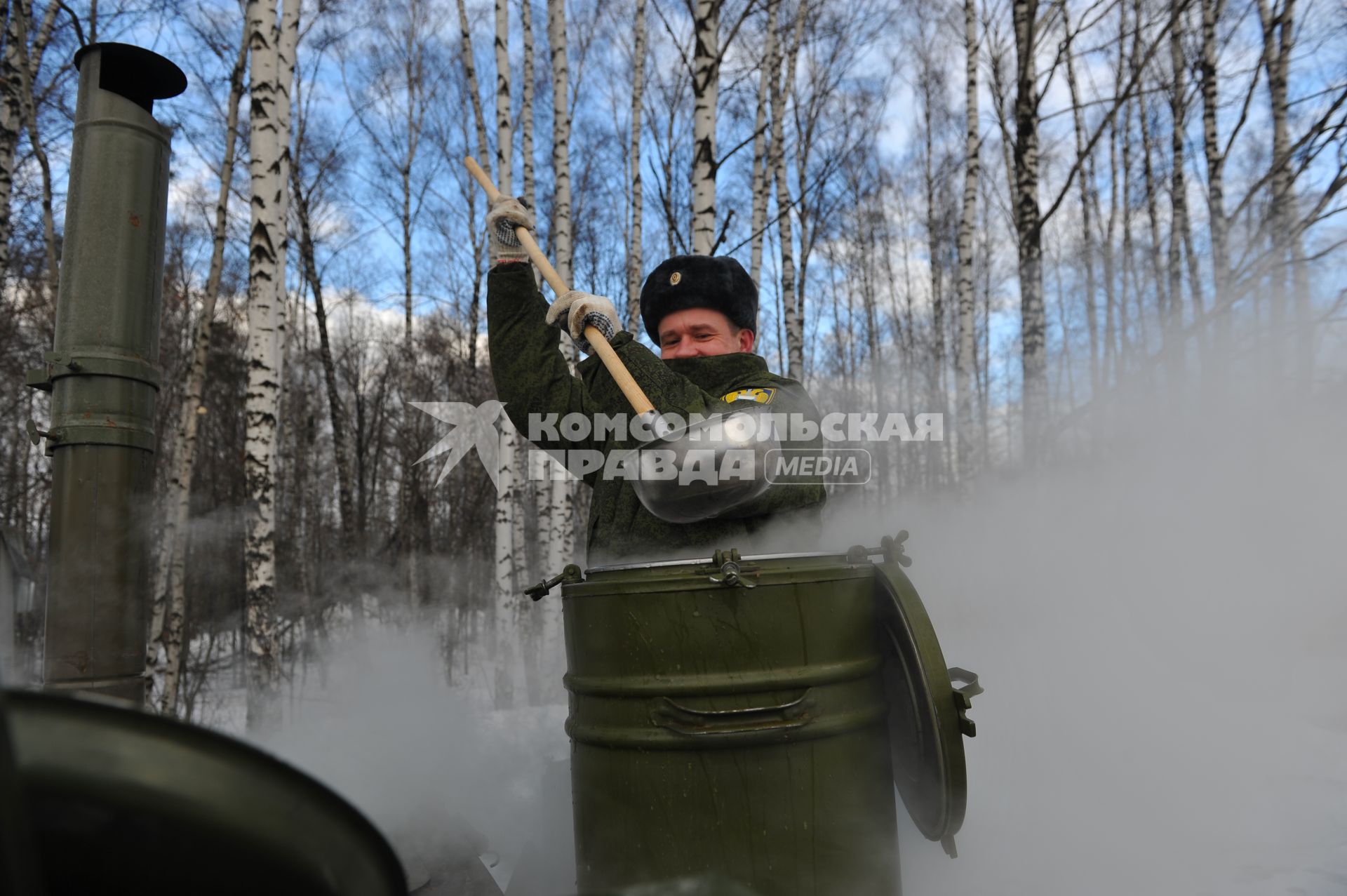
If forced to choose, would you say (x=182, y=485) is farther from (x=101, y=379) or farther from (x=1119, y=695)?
(x=1119, y=695)

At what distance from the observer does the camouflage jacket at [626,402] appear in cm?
231

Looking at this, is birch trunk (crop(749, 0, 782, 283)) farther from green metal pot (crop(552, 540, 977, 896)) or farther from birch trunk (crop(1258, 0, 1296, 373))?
green metal pot (crop(552, 540, 977, 896))

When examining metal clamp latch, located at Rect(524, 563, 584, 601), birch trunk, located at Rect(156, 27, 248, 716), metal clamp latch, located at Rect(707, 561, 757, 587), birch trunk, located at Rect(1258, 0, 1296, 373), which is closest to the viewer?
metal clamp latch, located at Rect(707, 561, 757, 587)

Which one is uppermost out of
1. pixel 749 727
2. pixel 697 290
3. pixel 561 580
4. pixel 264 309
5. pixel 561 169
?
pixel 561 169

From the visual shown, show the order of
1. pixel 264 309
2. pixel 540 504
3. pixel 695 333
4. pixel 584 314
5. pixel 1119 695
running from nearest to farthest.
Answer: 1. pixel 584 314
2. pixel 695 333
3. pixel 1119 695
4. pixel 264 309
5. pixel 540 504

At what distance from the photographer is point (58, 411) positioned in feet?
7.55

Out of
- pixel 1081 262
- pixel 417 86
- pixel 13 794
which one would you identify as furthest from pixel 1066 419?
pixel 1081 262

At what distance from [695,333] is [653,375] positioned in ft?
1.53

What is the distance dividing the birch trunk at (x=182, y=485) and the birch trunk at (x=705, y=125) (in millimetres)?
5057

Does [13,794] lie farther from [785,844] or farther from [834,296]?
[834,296]

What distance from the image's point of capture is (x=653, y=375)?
239 cm

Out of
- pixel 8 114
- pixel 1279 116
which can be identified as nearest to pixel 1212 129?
pixel 1279 116

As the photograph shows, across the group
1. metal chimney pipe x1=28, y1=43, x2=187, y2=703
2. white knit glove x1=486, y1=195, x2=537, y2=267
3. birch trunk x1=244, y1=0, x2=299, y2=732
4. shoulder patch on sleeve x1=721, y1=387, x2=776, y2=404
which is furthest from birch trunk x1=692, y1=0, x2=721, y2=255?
metal chimney pipe x1=28, y1=43, x2=187, y2=703

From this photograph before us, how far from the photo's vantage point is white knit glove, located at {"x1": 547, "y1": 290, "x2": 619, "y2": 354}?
8.25 ft
